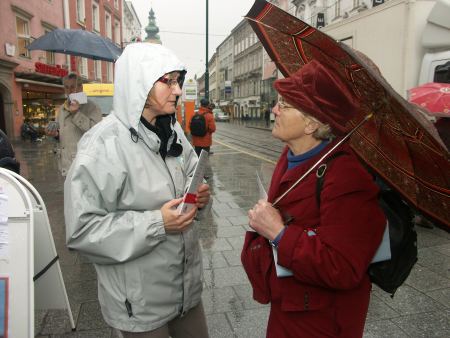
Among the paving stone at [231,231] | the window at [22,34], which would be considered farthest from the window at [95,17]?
the paving stone at [231,231]

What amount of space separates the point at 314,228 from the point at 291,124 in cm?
44

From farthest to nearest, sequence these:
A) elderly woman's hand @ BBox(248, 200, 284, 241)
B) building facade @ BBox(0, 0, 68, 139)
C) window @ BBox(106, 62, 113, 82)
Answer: window @ BBox(106, 62, 113, 82), building facade @ BBox(0, 0, 68, 139), elderly woman's hand @ BBox(248, 200, 284, 241)

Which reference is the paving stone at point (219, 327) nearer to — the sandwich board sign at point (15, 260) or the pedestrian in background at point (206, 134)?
the sandwich board sign at point (15, 260)

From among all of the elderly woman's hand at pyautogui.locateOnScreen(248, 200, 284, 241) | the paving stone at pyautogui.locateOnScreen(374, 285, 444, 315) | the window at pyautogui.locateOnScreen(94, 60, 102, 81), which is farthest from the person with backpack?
the window at pyautogui.locateOnScreen(94, 60, 102, 81)

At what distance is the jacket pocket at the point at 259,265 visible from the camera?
1.61 meters

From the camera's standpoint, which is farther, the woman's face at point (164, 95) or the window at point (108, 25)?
the window at point (108, 25)

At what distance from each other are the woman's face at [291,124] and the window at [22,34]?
71.4ft

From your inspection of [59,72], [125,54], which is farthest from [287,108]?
[59,72]

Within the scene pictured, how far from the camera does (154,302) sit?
1.78 m

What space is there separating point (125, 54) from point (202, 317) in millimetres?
1473

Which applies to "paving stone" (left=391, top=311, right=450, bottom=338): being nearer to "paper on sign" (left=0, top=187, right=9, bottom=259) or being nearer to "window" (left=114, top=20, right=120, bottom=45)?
"paper on sign" (left=0, top=187, right=9, bottom=259)

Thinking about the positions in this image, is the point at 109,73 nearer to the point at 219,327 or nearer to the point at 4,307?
the point at 219,327

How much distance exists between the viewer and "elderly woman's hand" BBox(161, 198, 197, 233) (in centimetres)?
171

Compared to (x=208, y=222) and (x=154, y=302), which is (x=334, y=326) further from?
(x=208, y=222)
